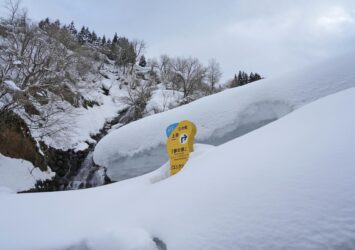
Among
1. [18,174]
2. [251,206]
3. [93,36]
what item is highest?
[93,36]

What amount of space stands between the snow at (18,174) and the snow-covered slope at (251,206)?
885 centimetres

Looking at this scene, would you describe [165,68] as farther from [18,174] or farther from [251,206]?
[251,206]

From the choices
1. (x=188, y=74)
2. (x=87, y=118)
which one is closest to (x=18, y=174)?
(x=87, y=118)

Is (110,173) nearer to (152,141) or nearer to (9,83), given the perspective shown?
(152,141)

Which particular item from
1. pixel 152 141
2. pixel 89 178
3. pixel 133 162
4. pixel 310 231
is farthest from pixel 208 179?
pixel 89 178

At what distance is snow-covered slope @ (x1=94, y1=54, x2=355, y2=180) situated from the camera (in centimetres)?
339

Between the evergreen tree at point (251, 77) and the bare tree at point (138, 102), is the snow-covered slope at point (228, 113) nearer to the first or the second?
the bare tree at point (138, 102)

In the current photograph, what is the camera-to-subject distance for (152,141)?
199 inches

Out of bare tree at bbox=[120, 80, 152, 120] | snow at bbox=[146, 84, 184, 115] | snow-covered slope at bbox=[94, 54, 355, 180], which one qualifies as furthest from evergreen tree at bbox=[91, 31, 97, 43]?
snow-covered slope at bbox=[94, 54, 355, 180]

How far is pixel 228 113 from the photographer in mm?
4258

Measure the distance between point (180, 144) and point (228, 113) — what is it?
112 centimetres

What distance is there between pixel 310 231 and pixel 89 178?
12.6 meters

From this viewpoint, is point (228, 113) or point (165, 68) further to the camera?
A: point (165, 68)

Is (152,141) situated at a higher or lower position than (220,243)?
higher
